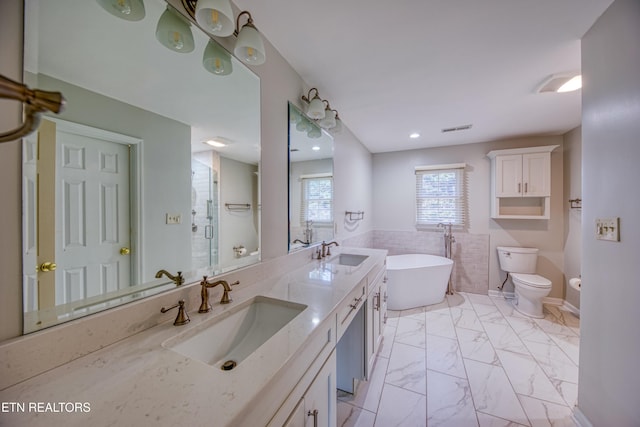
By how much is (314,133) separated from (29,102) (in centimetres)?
191

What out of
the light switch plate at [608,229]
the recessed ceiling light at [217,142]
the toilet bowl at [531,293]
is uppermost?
the recessed ceiling light at [217,142]

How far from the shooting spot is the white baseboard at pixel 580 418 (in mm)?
1362

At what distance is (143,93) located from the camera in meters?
0.94

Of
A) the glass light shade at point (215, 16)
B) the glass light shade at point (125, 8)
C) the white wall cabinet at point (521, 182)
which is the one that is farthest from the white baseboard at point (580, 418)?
the glass light shade at point (125, 8)

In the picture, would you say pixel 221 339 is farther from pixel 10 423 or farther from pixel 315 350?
pixel 10 423

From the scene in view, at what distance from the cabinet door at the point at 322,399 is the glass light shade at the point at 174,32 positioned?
5.06 ft

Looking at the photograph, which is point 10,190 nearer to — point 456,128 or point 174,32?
point 174,32

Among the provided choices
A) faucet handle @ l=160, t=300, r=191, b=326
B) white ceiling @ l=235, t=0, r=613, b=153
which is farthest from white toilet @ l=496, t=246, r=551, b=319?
faucet handle @ l=160, t=300, r=191, b=326

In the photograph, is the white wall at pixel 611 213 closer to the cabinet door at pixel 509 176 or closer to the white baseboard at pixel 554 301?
the cabinet door at pixel 509 176

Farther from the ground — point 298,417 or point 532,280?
point 298,417

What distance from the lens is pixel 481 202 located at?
11.8 ft

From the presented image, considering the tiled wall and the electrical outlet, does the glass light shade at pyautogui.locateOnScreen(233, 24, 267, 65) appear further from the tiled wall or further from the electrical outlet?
the tiled wall

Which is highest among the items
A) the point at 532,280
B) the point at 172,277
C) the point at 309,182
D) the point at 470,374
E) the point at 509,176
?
the point at 509,176

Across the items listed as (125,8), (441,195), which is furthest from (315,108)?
(441,195)
